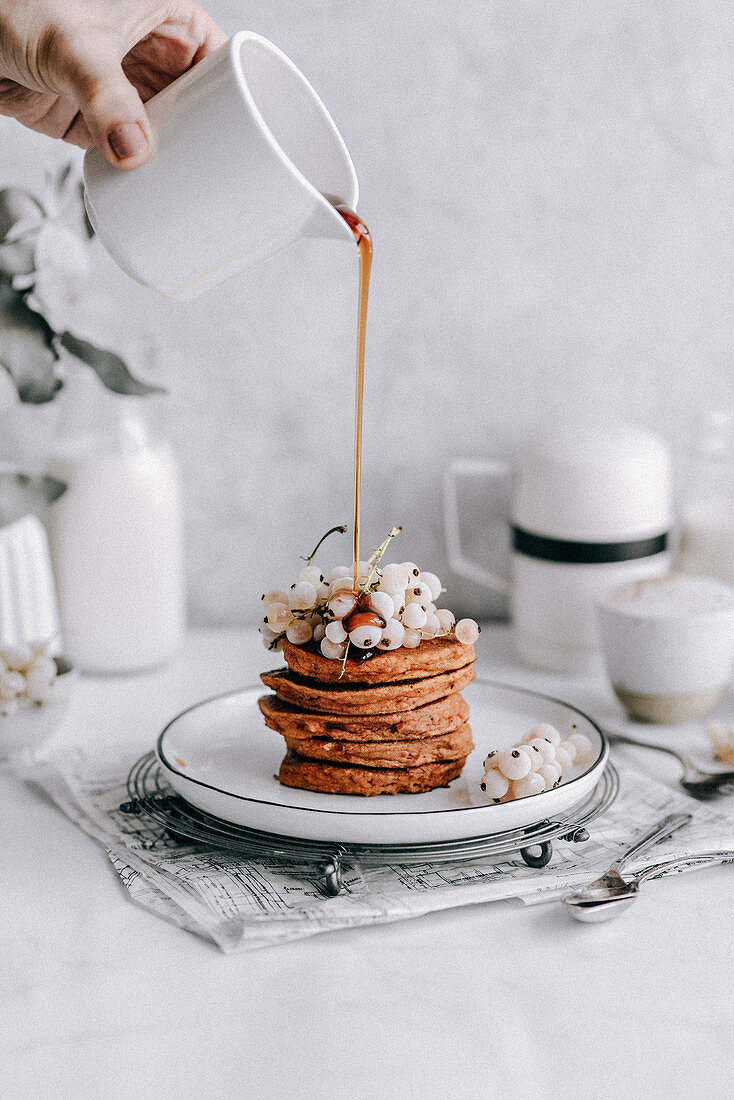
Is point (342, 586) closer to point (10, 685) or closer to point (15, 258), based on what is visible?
point (10, 685)

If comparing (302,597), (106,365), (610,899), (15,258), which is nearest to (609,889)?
(610,899)

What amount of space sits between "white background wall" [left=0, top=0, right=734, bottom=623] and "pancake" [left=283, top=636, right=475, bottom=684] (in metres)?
0.64

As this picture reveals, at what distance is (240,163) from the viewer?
0.73 metres

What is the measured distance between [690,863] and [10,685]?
67 centimetres

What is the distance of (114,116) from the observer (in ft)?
2.47

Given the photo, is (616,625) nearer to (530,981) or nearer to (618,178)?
(530,981)

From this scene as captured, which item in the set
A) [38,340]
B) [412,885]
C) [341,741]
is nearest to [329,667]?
[341,741]

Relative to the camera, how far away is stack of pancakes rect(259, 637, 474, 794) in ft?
2.82

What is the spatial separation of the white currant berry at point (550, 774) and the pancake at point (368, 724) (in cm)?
9

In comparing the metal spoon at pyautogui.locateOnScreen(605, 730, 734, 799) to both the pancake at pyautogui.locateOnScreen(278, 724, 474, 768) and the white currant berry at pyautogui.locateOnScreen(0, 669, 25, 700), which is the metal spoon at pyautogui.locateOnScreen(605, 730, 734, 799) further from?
the white currant berry at pyautogui.locateOnScreen(0, 669, 25, 700)

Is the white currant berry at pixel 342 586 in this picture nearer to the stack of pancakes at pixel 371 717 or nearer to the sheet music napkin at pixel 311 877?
the stack of pancakes at pixel 371 717

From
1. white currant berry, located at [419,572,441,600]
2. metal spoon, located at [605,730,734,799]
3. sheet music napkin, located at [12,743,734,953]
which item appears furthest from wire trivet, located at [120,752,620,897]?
white currant berry, located at [419,572,441,600]

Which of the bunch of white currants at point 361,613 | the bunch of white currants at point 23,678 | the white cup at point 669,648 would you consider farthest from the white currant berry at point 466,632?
the bunch of white currants at point 23,678

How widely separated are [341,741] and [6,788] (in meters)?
0.37
